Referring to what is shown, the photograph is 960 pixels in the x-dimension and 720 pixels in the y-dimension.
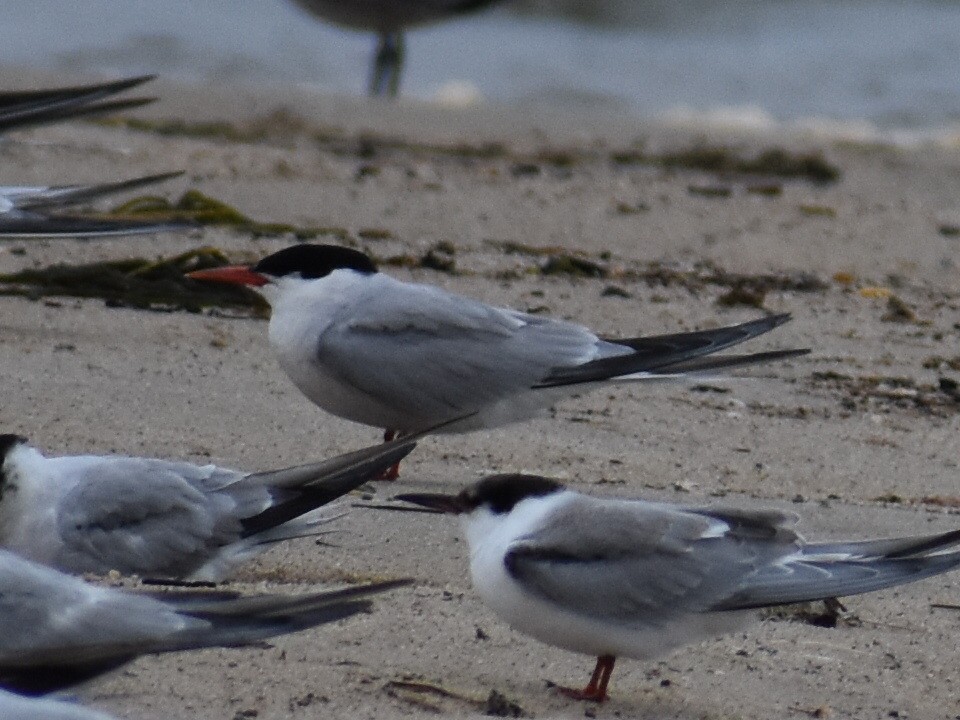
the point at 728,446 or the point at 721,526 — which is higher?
the point at 721,526

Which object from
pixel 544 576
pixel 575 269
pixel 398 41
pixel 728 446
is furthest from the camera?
pixel 398 41

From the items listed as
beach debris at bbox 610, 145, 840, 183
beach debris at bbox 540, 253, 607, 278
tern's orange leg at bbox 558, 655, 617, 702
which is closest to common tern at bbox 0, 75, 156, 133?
beach debris at bbox 540, 253, 607, 278

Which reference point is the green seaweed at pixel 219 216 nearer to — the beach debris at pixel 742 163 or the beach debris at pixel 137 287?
the beach debris at pixel 137 287

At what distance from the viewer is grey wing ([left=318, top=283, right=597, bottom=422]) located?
452cm

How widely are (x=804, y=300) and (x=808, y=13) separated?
498 inches

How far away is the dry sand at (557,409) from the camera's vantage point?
3.12m

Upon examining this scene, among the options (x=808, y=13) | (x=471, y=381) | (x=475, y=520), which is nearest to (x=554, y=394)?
(x=471, y=381)

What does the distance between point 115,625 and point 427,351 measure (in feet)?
6.59

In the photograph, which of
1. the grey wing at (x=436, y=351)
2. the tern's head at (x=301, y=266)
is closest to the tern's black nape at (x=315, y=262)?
the tern's head at (x=301, y=266)

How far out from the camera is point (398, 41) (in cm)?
1300

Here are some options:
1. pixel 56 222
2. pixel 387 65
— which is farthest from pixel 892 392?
pixel 387 65

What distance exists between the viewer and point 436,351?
4.59 meters

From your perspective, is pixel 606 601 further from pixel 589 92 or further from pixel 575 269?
pixel 589 92

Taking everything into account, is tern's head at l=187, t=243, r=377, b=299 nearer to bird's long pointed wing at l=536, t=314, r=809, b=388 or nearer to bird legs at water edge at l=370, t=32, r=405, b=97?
bird's long pointed wing at l=536, t=314, r=809, b=388
